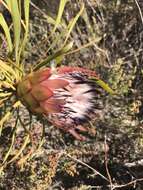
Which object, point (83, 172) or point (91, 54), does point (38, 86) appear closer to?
point (83, 172)

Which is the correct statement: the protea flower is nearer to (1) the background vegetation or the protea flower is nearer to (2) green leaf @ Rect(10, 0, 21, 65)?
(2) green leaf @ Rect(10, 0, 21, 65)

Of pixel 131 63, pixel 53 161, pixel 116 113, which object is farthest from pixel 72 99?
pixel 131 63

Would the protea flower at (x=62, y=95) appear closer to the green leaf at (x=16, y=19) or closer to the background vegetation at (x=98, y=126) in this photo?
the green leaf at (x=16, y=19)

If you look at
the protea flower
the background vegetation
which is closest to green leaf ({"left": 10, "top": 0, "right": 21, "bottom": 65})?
the protea flower

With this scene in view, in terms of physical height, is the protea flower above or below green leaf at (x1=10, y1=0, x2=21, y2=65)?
below

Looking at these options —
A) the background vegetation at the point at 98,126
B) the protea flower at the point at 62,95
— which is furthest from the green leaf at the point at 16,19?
the background vegetation at the point at 98,126

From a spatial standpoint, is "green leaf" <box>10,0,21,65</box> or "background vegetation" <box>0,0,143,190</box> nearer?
"green leaf" <box>10,0,21,65</box>

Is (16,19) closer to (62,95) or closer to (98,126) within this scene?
(62,95)

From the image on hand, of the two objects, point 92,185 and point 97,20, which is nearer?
point 92,185
